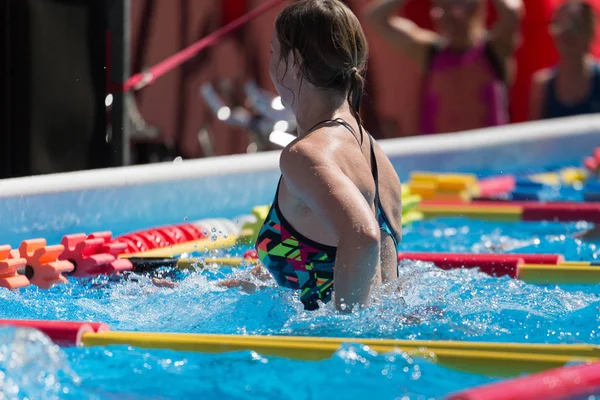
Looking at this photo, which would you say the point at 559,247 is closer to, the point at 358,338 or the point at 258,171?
the point at 258,171

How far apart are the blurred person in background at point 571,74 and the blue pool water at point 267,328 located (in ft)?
15.8

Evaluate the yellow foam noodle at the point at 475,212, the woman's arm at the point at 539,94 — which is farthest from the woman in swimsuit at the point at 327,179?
the woman's arm at the point at 539,94

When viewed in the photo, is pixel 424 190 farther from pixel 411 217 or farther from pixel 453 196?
pixel 411 217

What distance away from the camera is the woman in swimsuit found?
2.38 meters

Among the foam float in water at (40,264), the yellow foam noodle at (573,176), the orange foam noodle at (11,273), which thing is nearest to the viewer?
the orange foam noodle at (11,273)

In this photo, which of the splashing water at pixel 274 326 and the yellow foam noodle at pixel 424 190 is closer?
the splashing water at pixel 274 326

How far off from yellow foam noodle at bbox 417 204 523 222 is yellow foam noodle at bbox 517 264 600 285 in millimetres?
1441

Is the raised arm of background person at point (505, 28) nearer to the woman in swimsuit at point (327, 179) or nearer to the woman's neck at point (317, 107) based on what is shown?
the woman in swimsuit at point (327, 179)

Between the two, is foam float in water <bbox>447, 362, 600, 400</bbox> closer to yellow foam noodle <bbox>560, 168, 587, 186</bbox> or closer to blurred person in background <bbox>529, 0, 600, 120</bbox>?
yellow foam noodle <bbox>560, 168, 587, 186</bbox>

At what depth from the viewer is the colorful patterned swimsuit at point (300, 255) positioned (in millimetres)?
2707

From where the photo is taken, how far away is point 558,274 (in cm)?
334

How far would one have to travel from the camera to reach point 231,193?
4.87m

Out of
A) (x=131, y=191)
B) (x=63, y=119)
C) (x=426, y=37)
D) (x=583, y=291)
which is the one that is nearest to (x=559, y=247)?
(x=583, y=291)

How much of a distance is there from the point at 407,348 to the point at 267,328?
1.79ft
